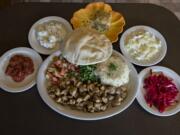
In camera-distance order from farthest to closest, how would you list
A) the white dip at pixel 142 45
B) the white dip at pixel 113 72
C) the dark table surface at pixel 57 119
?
the white dip at pixel 142 45, the white dip at pixel 113 72, the dark table surface at pixel 57 119

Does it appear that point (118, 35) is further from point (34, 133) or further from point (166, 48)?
point (34, 133)

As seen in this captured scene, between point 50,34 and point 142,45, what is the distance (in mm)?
428

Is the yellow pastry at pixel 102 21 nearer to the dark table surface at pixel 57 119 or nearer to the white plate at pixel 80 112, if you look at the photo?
the dark table surface at pixel 57 119

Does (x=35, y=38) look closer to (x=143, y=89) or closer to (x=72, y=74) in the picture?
(x=72, y=74)

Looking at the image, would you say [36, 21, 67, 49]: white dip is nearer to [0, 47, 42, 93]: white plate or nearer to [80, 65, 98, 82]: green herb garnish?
[0, 47, 42, 93]: white plate

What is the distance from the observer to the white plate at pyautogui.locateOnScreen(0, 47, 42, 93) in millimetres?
1308

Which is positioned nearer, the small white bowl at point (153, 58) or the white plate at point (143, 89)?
the white plate at point (143, 89)

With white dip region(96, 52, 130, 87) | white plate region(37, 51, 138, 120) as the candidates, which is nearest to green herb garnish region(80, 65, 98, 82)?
white dip region(96, 52, 130, 87)

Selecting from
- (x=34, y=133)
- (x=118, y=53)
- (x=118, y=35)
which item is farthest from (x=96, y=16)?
(x=34, y=133)

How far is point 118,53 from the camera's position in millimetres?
1389

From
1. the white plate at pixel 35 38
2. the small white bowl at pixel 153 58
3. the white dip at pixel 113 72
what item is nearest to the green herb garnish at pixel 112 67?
the white dip at pixel 113 72

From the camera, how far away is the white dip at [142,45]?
1.43 meters

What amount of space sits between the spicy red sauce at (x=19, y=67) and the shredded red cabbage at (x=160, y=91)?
51cm

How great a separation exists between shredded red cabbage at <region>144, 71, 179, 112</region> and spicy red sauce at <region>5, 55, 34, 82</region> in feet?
1.67
